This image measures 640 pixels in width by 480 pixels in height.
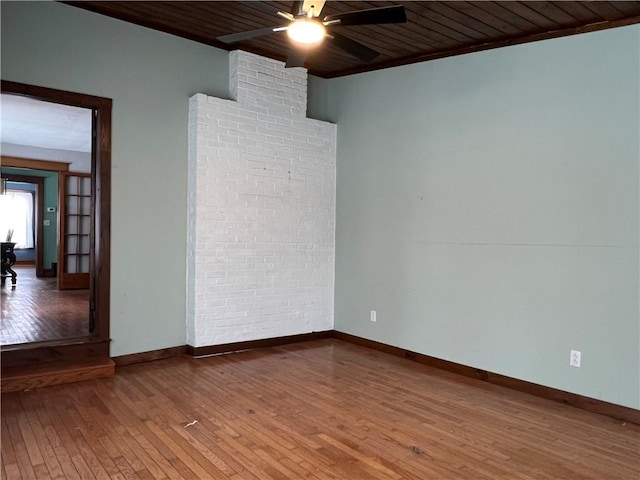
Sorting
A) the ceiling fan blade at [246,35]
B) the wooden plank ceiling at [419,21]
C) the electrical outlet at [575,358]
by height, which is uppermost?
the wooden plank ceiling at [419,21]

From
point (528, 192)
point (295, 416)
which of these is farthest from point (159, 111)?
point (528, 192)

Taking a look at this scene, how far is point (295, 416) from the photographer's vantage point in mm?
3258

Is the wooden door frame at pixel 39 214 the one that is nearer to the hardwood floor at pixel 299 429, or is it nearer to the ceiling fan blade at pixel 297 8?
the hardwood floor at pixel 299 429

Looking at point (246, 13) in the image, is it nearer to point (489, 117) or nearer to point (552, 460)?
point (489, 117)

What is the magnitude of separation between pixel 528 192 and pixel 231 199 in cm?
276

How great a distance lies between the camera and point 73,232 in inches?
364

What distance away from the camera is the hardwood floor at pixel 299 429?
255cm

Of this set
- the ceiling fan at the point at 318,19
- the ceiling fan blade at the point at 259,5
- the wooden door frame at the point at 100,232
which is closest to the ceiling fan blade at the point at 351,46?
the ceiling fan at the point at 318,19

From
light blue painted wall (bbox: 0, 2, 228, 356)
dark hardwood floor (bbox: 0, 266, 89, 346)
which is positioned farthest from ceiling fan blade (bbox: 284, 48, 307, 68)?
dark hardwood floor (bbox: 0, 266, 89, 346)

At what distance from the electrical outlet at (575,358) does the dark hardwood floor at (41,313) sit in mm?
4347

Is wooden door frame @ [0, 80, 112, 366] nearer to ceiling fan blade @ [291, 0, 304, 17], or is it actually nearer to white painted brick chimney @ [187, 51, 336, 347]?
white painted brick chimney @ [187, 51, 336, 347]

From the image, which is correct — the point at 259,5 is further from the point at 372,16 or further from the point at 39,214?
the point at 39,214

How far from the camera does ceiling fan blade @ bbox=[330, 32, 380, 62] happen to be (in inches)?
125

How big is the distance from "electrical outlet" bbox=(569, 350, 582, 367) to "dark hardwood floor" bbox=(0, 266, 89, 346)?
4.35m
